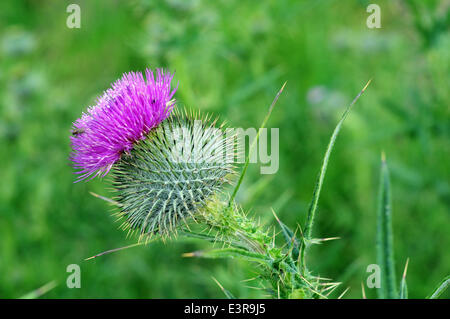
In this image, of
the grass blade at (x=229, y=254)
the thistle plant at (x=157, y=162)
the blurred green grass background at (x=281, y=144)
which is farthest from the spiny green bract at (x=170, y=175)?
the blurred green grass background at (x=281, y=144)

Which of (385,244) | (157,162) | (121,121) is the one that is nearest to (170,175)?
(157,162)

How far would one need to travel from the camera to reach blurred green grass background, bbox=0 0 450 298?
4035mm

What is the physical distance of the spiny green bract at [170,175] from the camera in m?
2.13

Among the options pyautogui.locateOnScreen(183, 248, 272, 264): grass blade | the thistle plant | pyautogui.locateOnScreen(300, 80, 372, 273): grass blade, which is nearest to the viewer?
pyautogui.locateOnScreen(183, 248, 272, 264): grass blade

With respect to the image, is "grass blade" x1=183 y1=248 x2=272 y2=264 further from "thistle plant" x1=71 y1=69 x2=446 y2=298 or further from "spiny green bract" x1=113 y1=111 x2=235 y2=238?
"spiny green bract" x1=113 y1=111 x2=235 y2=238

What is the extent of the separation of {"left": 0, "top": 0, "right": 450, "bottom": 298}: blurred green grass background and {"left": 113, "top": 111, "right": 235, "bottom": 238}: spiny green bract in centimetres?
96

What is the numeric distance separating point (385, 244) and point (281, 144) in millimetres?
3167

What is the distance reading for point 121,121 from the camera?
2.10 m

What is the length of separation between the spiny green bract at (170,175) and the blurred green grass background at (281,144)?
96 cm

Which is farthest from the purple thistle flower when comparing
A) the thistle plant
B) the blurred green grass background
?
the blurred green grass background

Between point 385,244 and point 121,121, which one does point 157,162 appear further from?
point 385,244

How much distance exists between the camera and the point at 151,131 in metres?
2.20
